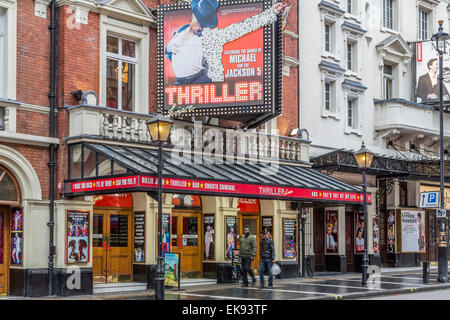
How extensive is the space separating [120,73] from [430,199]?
11.6 meters

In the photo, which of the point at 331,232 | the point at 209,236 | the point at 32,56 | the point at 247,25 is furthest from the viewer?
the point at 331,232

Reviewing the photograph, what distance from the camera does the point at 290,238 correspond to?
25766mm

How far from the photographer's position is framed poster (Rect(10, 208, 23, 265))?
1866cm

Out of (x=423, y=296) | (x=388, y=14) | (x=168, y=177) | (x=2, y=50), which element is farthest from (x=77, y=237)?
(x=388, y=14)

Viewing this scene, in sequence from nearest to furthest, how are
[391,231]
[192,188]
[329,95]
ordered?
1. [192,188]
2. [329,95]
3. [391,231]

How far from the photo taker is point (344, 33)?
1173 inches

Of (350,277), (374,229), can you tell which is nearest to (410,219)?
(374,229)

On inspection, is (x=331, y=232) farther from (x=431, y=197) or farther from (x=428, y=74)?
(x=428, y=74)

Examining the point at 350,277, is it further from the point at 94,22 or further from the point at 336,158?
the point at 94,22

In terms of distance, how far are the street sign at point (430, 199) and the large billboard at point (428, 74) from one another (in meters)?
7.78

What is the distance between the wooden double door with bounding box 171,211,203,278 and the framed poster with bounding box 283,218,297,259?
11.5 feet

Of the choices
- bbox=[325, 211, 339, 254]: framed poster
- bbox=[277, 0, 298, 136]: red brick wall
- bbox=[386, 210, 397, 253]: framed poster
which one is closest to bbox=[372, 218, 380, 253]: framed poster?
bbox=[386, 210, 397, 253]: framed poster

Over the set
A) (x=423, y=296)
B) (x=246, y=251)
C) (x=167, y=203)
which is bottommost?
(x=423, y=296)

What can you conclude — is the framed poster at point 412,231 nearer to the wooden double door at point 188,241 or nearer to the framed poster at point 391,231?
the framed poster at point 391,231
